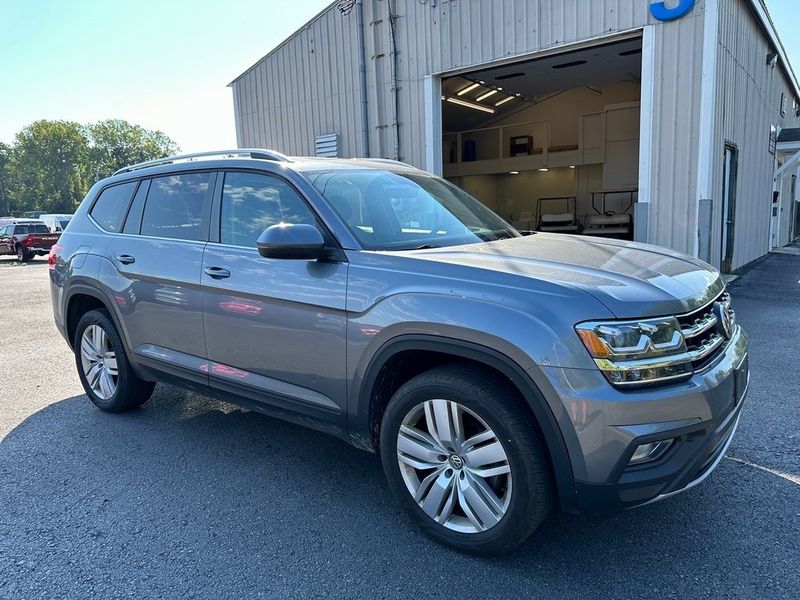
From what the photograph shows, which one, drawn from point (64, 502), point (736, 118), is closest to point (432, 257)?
point (64, 502)

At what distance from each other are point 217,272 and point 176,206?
81cm

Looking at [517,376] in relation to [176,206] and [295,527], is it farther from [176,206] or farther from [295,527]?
[176,206]

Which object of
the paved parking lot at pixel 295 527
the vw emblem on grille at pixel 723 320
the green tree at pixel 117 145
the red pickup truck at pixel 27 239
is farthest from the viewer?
the green tree at pixel 117 145

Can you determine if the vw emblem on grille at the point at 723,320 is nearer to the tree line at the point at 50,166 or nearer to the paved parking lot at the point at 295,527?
the paved parking lot at the point at 295,527

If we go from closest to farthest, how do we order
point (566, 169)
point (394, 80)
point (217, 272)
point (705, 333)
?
point (705, 333) → point (217, 272) → point (394, 80) → point (566, 169)

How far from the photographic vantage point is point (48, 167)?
7931 centimetres

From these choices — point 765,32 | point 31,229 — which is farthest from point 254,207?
point 31,229

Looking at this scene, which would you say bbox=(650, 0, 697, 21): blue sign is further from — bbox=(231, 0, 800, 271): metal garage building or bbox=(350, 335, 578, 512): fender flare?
bbox=(350, 335, 578, 512): fender flare

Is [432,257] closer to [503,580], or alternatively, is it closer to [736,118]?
[503,580]

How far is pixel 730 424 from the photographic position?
7.48 feet

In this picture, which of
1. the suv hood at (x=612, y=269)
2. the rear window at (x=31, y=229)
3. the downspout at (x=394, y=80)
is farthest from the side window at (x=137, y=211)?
the rear window at (x=31, y=229)

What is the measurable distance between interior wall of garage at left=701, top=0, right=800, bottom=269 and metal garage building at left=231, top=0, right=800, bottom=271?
0.17 ft

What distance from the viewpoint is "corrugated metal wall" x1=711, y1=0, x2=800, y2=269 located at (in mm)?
8578

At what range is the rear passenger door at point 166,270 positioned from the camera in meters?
3.35
